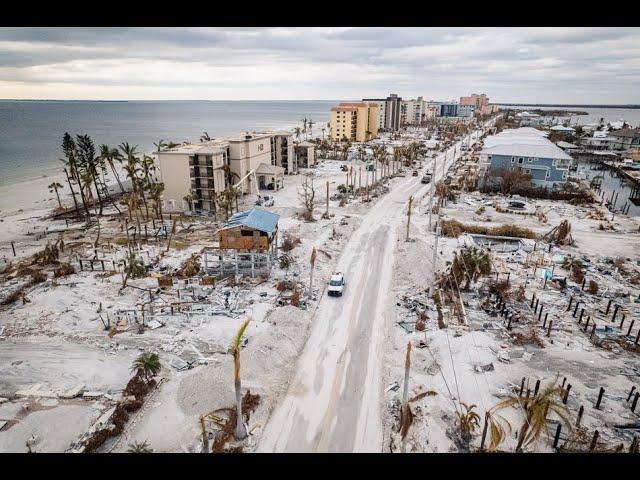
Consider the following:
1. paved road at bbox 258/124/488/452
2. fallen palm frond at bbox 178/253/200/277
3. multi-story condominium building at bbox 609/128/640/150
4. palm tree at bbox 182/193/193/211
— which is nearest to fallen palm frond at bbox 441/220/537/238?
paved road at bbox 258/124/488/452

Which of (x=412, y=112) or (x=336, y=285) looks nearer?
(x=336, y=285)

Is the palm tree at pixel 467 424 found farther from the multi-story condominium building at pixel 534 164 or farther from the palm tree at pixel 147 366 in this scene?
the multi-story condominium building at pixel 534 164

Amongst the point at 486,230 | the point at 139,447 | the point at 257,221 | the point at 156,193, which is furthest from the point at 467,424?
the point at 156,193

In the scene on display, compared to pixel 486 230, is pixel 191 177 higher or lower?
higher

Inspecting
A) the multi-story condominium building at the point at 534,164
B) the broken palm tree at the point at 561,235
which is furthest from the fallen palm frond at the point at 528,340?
the multi-story condominium building at the point at 534,164

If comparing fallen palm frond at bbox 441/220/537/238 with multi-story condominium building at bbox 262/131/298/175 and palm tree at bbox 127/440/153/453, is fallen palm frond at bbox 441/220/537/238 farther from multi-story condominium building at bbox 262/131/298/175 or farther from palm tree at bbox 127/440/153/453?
multi-story condominium building at bbox 262/131/298/175

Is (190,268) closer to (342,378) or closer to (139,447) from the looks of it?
(342,378)
